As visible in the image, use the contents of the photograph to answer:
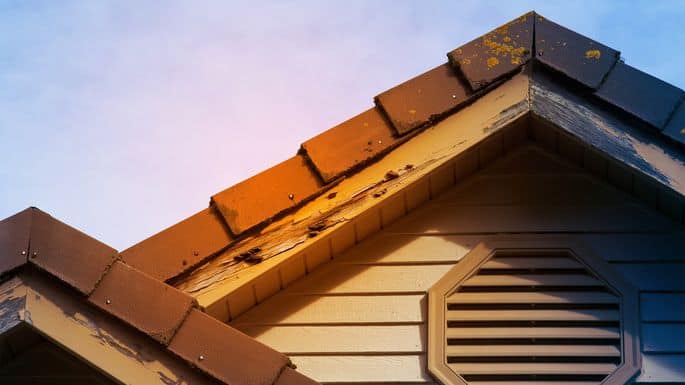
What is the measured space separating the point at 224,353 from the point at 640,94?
196 cm

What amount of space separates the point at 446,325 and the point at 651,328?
808 millimetres

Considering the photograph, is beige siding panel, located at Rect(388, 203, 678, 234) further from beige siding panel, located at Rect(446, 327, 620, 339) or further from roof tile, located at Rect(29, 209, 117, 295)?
roof tile, located at Rect(29, 209, 117, 295)

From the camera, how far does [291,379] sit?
287 cm

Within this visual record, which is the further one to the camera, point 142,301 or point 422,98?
point 422,98

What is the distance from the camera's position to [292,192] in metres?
3.59

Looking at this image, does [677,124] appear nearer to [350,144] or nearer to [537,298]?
[537,298]

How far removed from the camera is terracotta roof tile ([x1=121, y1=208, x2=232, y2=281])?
11.3 ft

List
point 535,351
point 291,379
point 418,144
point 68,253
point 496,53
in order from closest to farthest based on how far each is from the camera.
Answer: point 291,379 < point 68,253 < point 535,351 < point 418,144 < point 496,53

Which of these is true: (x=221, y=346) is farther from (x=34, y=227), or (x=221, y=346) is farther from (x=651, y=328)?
(x=651, y=328)

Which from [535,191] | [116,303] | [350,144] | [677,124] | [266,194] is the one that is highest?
[677,124]

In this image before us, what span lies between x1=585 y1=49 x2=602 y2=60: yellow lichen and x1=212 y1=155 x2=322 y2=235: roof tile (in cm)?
122

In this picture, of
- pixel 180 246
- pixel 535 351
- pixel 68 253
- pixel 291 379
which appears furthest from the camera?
pixel 535 351

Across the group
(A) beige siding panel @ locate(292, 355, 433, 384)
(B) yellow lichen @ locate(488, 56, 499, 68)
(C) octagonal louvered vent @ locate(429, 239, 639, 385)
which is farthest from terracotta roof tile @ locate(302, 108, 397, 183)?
(A) beige siding panel @ locate(292, 355, 433, 384)

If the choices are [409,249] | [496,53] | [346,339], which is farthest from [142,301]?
[496,53]
